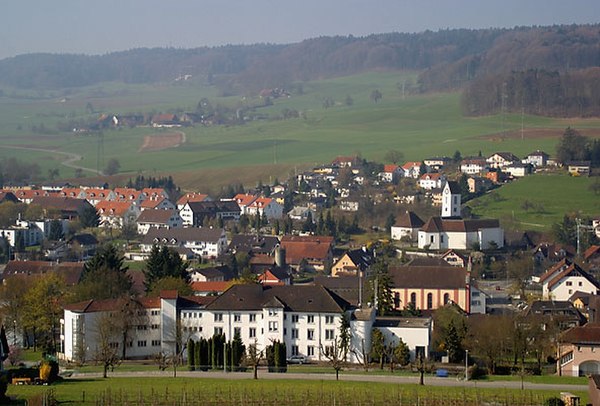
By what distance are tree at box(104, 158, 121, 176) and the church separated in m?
42.5

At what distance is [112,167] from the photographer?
99000 millimetres

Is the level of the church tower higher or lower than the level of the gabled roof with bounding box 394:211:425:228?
higher

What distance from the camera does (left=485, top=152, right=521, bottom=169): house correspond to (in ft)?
268

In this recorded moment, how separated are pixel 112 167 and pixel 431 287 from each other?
2307 inches

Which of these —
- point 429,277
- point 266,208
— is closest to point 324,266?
point 429,277

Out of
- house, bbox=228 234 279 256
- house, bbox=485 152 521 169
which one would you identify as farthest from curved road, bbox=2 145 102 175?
house, bbox=228 234 279 256

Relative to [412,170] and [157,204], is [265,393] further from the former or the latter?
[412,170]

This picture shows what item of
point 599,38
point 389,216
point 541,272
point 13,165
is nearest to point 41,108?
point 13,165

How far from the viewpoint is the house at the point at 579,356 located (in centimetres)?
3059

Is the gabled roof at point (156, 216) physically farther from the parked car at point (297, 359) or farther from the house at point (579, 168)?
the parked car at point (297, 359)

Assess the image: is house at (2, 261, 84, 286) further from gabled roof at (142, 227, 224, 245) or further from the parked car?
the parked car

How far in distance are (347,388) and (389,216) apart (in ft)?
137

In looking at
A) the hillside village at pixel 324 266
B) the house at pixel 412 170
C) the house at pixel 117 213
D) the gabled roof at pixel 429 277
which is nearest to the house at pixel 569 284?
the hillside village at pixel 324 266

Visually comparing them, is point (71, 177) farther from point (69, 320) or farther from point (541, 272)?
point (69, 320)
